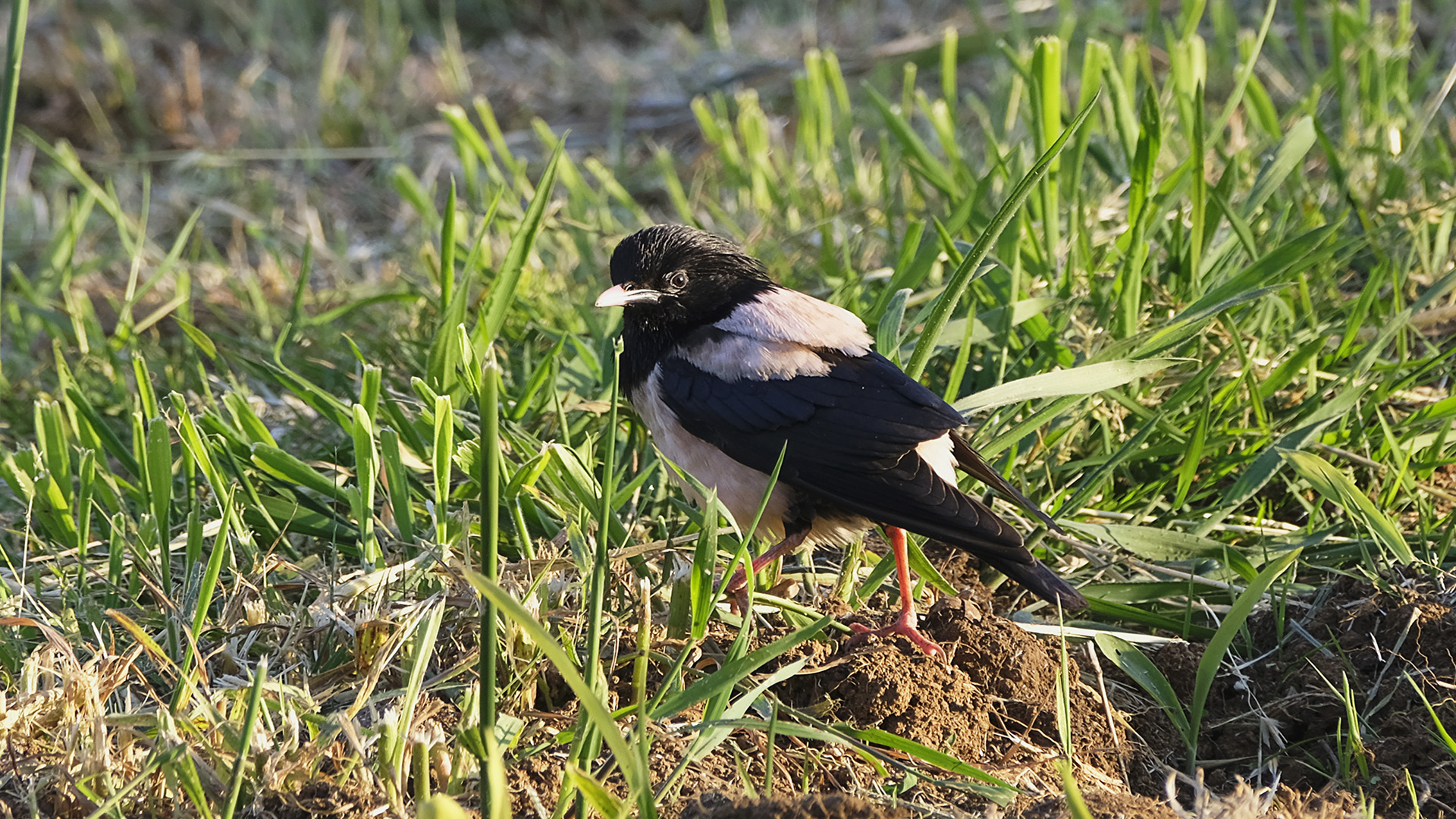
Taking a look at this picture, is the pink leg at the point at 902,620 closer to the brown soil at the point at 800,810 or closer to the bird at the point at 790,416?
the bird at the point at 790,416

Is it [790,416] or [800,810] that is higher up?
[790,416]

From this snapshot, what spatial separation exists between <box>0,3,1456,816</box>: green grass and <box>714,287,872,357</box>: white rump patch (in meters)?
0.10

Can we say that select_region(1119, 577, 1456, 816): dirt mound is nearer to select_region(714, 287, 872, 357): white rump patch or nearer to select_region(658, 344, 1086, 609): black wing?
select_region(658, 344, 1086, 609): black wing

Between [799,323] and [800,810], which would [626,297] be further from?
[800,810]

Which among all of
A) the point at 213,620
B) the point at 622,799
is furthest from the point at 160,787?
the point at 622,799

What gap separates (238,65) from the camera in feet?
23.0

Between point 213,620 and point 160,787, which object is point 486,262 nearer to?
point 213,620

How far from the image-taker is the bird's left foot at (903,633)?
250 cm

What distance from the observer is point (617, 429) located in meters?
3.29

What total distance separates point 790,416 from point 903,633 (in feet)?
1.91

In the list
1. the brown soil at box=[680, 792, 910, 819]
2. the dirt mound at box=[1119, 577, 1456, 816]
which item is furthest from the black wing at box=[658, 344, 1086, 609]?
the brown soil at box=[680, 792, 910, 819]

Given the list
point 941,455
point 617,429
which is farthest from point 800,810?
point 617,429

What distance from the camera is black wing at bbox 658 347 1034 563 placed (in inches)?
102

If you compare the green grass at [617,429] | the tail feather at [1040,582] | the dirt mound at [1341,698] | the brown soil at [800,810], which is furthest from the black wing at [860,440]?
the brown soil at [800,810]
